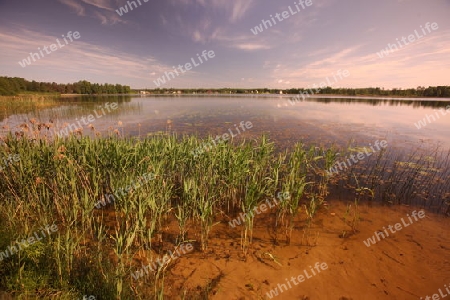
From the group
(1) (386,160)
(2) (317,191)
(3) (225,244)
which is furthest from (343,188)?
(3) (225,244)

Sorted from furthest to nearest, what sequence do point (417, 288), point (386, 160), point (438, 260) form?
A: 1. point (386, 160)
2. point (438, 260)
3. point (417, 288)

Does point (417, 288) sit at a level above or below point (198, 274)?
below

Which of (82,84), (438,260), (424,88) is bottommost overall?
(438,260)

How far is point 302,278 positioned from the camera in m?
4.08

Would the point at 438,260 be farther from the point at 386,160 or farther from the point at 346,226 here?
the point at 386,160

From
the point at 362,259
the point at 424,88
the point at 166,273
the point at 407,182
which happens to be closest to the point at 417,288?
the point at 362,259

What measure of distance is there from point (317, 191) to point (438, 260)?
3623 millimetres

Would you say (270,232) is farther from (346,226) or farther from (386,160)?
(386,160)

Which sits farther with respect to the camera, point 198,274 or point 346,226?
point 346,226

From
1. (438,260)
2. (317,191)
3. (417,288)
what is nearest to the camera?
(417,288)

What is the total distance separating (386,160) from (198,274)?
11.0m

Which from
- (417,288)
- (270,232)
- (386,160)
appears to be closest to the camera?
(417,288)

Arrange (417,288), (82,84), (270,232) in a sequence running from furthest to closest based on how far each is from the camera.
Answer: (82,84) < (270,232) < (417,288)

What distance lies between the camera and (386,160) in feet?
33.5
